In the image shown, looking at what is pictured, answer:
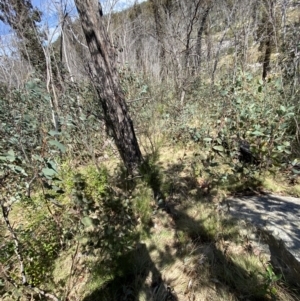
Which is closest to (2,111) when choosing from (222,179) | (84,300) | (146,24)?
(84,300)

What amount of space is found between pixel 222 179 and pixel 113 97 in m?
1.43

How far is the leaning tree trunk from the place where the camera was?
1.91 m

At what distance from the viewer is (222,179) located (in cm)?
202

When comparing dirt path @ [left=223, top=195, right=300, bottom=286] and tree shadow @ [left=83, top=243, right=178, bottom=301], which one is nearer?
dirt path @ [left=223, top=195, right=300, bottom=286]

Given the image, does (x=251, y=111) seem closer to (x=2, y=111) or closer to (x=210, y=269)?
(x=210, y=269)

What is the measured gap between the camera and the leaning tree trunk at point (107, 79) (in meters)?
1.91

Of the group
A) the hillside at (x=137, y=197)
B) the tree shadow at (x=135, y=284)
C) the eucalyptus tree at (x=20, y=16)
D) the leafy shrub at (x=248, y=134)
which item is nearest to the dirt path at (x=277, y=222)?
the hillside at (x=137, y=197)

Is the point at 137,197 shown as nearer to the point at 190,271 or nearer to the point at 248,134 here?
the point at 190,271

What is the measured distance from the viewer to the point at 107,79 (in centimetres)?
206

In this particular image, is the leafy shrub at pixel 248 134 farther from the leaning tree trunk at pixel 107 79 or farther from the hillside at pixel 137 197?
the leaning tree trunk at pixel 107 79

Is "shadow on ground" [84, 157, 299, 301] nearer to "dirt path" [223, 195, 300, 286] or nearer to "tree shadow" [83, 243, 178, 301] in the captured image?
"tree shadow" [83, 243, 178, 301]

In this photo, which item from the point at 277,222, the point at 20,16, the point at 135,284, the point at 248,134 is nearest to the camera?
the point at 135,284

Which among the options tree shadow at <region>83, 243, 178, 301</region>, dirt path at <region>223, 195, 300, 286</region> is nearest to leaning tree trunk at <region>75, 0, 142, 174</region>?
tree shadow at <region>83, 243, 178, 301</region>

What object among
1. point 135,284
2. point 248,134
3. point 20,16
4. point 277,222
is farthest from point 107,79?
point 20,16
